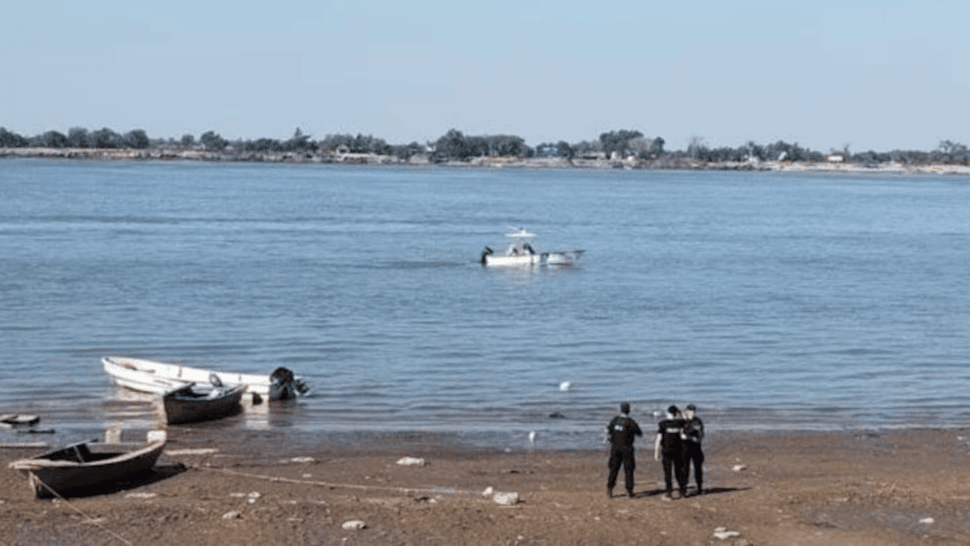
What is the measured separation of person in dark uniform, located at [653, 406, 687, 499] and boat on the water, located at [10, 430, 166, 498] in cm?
965

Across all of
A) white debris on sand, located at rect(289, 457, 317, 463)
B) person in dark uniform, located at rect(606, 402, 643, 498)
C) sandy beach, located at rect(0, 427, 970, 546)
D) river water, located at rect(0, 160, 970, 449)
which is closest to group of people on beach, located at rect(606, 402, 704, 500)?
person in dark uniform, located at rect(606, 402, 643, 498)

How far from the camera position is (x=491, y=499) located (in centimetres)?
2244

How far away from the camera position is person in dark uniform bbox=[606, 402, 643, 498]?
71.1 feet

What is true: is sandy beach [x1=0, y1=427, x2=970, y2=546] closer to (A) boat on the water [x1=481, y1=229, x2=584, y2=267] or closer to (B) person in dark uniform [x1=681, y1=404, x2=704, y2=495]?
(B) person in dark uniform [x1=681, y1=404, x2=704, y2=495]

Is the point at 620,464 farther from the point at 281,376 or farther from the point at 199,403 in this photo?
the point at 281,376

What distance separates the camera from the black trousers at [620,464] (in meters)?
Answer: 22.1

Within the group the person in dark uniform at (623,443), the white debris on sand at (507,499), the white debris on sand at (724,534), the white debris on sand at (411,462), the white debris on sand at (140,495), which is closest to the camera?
the white debris on sand at (724,534)

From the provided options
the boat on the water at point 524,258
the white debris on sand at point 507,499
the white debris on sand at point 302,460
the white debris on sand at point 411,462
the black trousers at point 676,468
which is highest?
the black trousers at point 676,468

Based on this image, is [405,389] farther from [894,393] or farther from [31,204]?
[31,204]

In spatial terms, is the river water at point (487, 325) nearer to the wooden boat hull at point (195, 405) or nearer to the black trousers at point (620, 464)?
the wooden boat hull at point (195, 405)

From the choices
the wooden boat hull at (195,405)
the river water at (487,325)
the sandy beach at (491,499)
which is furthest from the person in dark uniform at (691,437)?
the wooden boat hull at (195,405)

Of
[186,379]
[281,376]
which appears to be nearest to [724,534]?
[281,376]

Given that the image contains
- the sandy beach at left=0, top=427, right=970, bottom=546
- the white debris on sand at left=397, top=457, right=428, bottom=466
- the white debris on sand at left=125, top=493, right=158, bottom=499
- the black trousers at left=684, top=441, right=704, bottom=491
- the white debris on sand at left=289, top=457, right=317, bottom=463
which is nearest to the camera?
the sandy beach at left=0, top=427, right=970, bottom=546

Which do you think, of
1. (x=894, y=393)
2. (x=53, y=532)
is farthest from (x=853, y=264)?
(x=53, y=532)
